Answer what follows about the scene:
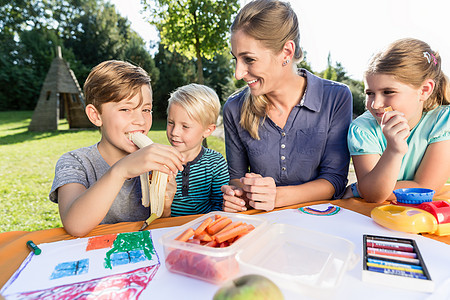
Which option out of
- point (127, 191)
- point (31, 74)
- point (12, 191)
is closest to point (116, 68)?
point (127, 191)

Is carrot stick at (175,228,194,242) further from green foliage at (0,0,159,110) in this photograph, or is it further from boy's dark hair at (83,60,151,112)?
green foliage at (0,0,159,110)

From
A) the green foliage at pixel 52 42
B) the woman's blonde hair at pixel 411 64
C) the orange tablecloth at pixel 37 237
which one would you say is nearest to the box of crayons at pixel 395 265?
the orange tablecloth at pixel 37 237

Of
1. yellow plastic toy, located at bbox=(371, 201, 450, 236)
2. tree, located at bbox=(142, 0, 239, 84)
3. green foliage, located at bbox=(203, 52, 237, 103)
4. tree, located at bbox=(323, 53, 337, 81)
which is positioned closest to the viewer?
yellow plastic toy, located at bbox=(371, 201, 450, 236)

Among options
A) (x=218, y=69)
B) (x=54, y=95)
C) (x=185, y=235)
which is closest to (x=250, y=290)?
(x=185, y=235)

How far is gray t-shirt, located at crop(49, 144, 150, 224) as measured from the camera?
1613mm

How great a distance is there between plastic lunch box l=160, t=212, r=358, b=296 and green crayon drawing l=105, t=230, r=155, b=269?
0.18m

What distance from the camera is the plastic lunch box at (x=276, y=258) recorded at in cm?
86

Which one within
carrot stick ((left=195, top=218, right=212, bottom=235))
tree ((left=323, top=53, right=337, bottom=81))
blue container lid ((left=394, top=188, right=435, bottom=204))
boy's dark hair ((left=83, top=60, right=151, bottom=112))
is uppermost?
tree ((left=323, top=53, right=337, bottom=81))

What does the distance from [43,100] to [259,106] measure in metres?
12.6

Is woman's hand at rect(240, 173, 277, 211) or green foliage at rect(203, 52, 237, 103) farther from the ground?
green foliage at rect(203, 52, 237, 103)

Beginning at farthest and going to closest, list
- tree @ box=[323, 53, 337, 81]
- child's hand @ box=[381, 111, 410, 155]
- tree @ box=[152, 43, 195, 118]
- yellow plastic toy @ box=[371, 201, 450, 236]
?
tree @ box=[152, 43, 195, 118] < tree @ box=[323, 53, 337, 81] < child's hand @ box=[381, 111, 410, 155] < yellow plastic toy @ box=[371, 201, 450, 236]

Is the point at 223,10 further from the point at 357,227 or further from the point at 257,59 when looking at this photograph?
the point at 357,227

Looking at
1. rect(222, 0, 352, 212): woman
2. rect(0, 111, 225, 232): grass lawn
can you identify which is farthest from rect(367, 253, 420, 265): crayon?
rect(0, 111, 225, 232): grass lawn

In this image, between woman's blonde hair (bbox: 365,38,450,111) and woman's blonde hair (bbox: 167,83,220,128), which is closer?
woman's blonde hair (bbox: 365,38,450,111)
